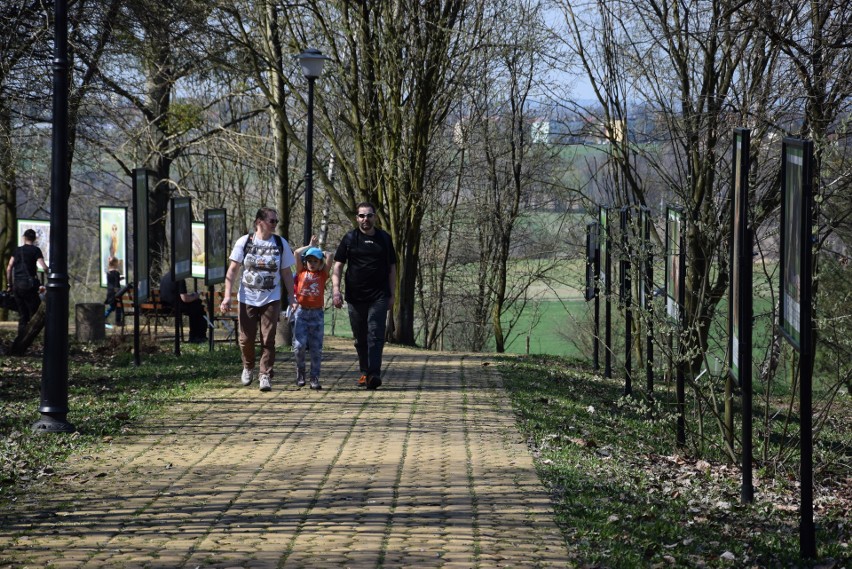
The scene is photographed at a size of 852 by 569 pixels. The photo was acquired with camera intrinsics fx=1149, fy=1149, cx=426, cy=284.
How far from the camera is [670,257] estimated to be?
10.9 meters

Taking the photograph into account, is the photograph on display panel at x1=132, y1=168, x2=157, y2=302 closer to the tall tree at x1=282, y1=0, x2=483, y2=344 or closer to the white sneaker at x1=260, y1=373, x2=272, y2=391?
the white sneaker at x1=260, y1=373, x2=272, y2=391

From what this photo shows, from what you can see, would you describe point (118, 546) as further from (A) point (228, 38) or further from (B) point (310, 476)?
(A) point (228, 38)

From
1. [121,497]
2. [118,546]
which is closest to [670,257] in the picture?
[121,497]

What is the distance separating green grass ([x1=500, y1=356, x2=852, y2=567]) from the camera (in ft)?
21.1

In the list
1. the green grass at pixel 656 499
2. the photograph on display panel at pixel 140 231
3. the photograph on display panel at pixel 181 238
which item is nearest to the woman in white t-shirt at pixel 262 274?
the green grass at pixel 656 499

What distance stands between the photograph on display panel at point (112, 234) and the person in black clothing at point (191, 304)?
343 cm

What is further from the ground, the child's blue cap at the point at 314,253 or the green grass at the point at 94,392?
the child's blue cap at the point at 314,253

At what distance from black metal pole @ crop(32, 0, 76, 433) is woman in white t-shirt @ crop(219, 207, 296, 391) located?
271 centimetres

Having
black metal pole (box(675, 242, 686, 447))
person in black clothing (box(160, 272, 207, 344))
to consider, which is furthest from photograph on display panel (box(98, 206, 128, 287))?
black metal pole (box(675, 242, 686, 447))

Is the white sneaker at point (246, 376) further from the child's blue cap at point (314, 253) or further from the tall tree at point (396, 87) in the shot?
the tall tree at point (396, 87)

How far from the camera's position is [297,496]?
752 cm

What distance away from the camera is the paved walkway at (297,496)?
19.8 ft

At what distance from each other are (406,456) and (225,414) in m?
2.89

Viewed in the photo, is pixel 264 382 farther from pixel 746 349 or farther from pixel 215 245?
pixel 215 245
